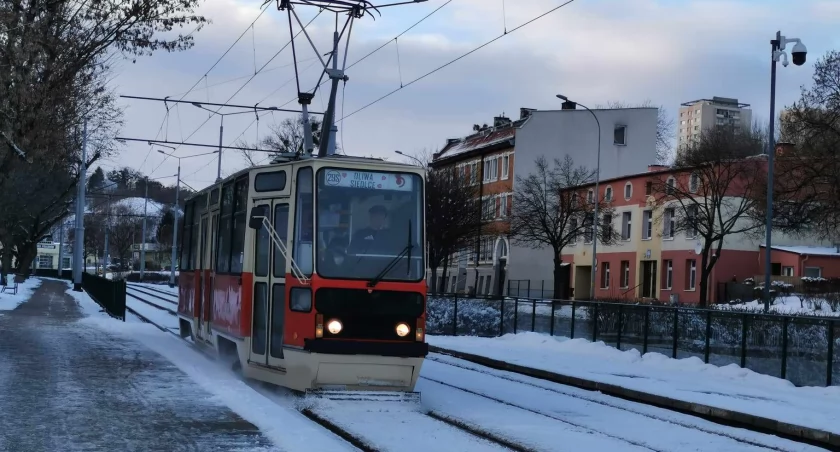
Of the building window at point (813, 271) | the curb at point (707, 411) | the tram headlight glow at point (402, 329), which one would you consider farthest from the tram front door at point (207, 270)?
the building window at point (813, 271)

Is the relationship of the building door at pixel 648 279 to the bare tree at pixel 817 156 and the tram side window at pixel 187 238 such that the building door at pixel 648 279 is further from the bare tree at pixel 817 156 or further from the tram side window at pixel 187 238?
the tram side window at pixel 187 238

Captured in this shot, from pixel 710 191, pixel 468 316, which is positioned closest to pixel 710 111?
pixel 710 191

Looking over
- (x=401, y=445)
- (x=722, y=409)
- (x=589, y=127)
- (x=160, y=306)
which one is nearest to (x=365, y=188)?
(x=401, y=445)

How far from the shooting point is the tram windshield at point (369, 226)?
13.2m

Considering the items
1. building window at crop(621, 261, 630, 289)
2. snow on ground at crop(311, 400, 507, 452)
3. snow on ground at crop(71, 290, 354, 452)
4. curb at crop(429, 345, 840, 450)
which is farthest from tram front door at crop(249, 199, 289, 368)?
building window at crop(621, 261, 630, 289)

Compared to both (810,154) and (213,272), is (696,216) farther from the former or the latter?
(213,272)

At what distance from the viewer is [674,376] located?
19297 millimetres

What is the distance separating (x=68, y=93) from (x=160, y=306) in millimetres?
16222

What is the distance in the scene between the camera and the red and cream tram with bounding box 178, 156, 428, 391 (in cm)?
1290

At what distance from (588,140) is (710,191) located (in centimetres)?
2409

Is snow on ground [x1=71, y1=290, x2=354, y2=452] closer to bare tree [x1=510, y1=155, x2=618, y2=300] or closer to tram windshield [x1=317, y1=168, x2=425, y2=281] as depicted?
tram windshield [x1=317, y1=168, x2=425, y2=281]

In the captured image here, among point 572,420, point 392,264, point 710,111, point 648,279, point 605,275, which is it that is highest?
point 710,111

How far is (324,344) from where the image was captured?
12672mm

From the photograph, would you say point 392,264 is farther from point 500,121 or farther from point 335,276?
point 500,121
